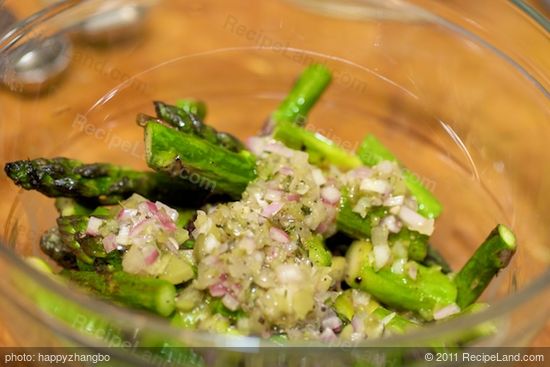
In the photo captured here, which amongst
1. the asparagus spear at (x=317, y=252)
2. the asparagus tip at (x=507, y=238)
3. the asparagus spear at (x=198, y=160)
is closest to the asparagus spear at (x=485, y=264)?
the asparagus tip at (x=507, y=238)

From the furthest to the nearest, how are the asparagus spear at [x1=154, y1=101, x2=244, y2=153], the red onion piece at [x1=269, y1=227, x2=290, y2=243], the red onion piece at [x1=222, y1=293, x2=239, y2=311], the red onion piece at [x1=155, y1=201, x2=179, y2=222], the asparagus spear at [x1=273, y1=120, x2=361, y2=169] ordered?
1. the asparagus spear at [x1=273, y1=120, x2=361, y2=169]
2. the asparagus spear at [x1=154, y1=101, x2=244, y2=153]
3. the red onion piece at [x1=155, y1=201, x2=179, y2=222]
4. the red onion piece at [x1=269, y1=227, x2=290, y2=243]
5. the red onion piece at [x1=222, y1=293, x2=239, y2=311]

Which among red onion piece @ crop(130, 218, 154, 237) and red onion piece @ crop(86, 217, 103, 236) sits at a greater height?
red onion piece @ crop(130, 218, 154, 237)

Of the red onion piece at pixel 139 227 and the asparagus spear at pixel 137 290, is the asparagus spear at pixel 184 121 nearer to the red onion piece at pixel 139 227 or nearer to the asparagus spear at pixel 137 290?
the red onion piece at pixel 139 227

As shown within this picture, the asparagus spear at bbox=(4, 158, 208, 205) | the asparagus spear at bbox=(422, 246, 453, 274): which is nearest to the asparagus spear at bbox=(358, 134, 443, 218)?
the asparagus spear at bbox=(422, 246, 453, 274)

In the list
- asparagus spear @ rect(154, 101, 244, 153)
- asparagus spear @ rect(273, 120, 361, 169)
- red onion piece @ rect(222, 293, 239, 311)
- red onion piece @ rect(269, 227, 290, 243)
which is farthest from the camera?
asparagus spear @ rect(273, 120, 361, 169)

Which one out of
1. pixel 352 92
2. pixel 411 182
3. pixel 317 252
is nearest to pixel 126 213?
pixel 317 252

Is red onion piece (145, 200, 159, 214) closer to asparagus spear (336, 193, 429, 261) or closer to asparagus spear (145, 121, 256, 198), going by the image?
asparagus spear (145, 121, 256, 198)

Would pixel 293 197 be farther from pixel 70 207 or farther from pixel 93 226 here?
pixel 70 207
